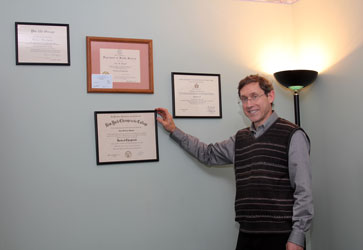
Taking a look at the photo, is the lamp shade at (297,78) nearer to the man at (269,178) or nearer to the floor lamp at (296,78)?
the floor lamp at (296,78)

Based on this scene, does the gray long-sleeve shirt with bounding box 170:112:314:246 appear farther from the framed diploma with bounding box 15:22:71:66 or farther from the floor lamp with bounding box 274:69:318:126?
the framed diploma with bounding box 15:22:71:66

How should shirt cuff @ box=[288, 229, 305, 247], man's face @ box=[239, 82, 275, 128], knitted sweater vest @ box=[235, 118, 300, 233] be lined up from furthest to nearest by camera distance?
man's face @ box=[239, 82, 275, 128]
knitted sweater vest @ box=[235, 118, 300, 233]
shirt cuff @ box=[288, 229, 305, 247]

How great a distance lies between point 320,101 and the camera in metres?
2.67

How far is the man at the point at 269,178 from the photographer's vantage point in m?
1.99

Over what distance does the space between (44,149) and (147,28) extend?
1.01 m

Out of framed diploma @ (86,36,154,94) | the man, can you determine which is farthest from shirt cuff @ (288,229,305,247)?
framed diploma @ (86,36,154,94)

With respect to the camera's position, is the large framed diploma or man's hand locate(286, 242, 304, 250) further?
the large framed diploma

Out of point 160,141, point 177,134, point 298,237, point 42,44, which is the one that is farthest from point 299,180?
point 42,44

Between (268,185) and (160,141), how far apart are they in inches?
31.2

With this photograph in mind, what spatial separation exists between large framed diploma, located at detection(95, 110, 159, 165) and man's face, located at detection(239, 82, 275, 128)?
646 millimetres

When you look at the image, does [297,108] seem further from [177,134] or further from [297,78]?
[177,134]

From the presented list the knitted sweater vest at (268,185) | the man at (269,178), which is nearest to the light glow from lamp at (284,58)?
the man at (269,178)

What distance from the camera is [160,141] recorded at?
2561mm

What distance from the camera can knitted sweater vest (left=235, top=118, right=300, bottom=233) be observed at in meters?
2.05
